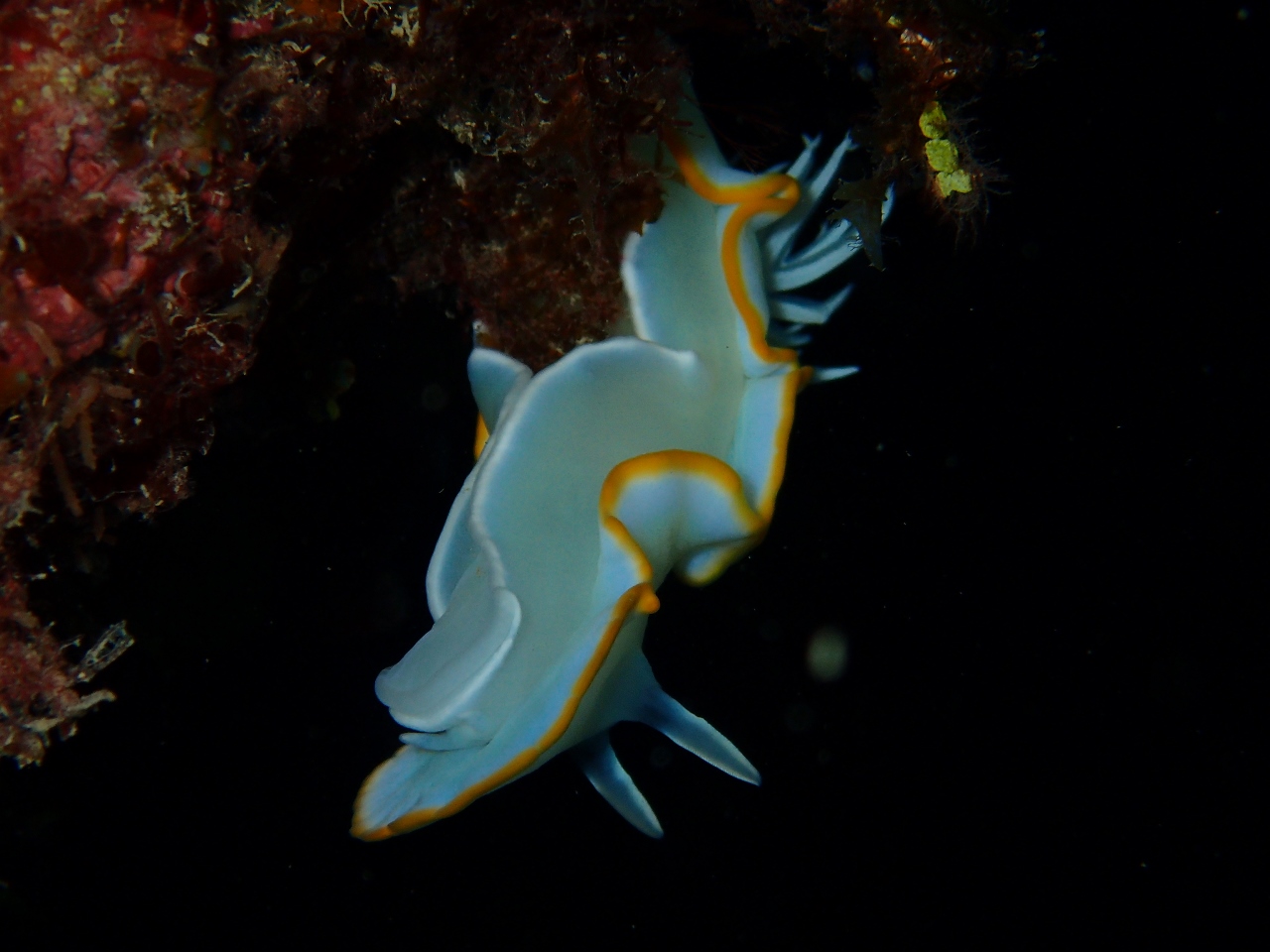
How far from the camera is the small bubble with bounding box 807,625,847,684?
560 cm

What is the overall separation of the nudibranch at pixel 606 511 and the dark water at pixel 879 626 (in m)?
0.97

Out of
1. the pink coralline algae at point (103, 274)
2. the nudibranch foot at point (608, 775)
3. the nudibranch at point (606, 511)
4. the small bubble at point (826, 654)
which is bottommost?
the small bubble at point (826, 654)

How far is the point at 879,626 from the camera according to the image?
18.2 feet

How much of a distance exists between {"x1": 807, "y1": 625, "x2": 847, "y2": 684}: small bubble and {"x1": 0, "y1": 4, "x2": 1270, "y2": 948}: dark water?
0.14 metres

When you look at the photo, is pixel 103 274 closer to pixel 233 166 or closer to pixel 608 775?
pixel 233 166

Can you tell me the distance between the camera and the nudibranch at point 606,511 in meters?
1.40

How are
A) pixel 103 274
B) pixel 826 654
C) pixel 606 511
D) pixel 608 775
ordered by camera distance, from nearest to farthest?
pixel 103 274 < pixel 606 511 < pixel 608 775 < pixel 826 654

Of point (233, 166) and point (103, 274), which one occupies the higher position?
point (233, 166)

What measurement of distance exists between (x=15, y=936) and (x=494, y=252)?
16.7ft

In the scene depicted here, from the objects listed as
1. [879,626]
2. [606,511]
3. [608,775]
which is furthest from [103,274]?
[879,626]

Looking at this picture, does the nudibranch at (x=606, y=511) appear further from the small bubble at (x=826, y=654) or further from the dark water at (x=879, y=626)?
the small bubble at (x=826, y=654)

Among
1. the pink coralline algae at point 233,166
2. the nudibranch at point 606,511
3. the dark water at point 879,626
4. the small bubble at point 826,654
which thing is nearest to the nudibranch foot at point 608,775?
the nudibranch at point 606,511

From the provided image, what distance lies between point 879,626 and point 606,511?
4701 millimetres

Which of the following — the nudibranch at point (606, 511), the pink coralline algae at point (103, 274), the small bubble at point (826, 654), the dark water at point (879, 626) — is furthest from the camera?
the small bubble at point (826, 654)
